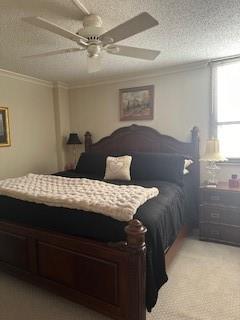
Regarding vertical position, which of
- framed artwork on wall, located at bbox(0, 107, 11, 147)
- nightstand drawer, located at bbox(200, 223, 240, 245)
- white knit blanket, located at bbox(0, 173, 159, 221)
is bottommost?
nightstand drawer, located at bbox(200, 223, 240, 245)

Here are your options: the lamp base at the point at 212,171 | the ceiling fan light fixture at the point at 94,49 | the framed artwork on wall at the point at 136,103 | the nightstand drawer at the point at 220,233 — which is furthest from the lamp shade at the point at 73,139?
the nightstand drawer at the point at 220,233

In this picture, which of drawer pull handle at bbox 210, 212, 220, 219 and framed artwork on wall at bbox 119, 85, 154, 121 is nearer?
drawer pull handle at bbox 210, 212, 220, 219

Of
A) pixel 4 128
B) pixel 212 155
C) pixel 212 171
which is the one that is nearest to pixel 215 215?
pixel 212 171

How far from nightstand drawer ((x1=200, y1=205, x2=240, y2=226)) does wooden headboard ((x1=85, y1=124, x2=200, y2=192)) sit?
21.2 inches

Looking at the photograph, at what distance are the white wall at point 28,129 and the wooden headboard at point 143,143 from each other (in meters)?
0.77

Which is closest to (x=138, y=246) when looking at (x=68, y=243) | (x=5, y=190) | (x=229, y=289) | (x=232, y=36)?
(x=68, y=243)

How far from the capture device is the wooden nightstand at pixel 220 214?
9.24ft

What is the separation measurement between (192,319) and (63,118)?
3803 millimetres

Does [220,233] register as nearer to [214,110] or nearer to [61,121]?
[214,110]

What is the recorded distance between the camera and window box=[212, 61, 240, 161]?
3.26m

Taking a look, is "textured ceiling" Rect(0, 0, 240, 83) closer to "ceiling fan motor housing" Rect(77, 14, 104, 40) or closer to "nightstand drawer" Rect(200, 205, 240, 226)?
"ceiling fan motor housing" Rect(77, 14, 104, 40)

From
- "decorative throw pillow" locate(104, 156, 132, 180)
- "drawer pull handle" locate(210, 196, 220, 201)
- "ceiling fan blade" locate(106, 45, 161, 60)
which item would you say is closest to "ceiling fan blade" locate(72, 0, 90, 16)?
"ceiling fan blade" locate(106, 45, 161, 60)

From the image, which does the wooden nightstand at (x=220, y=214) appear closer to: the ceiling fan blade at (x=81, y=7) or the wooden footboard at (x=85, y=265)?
the wooden footboard at (x=85, y=265)

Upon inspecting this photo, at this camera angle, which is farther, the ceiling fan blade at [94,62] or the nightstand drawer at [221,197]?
the nightstand drawer at [221,197]
